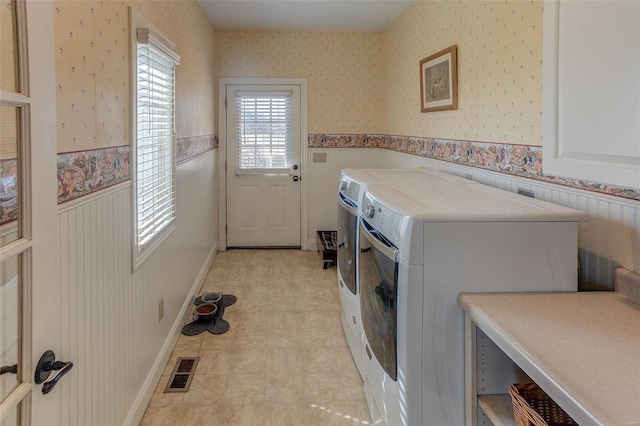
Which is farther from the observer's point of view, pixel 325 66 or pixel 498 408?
pixel 325 66

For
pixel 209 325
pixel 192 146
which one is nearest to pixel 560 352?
pixel 209 325

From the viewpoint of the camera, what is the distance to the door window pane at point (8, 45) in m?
0.73

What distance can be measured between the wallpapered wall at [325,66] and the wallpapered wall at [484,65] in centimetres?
94

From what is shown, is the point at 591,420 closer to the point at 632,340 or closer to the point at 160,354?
the point at 632,340

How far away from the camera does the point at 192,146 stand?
3506 millimetres

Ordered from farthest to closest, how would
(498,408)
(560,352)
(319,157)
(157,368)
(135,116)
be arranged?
(319,157) < (157,368) < (135,116) < (498,408) < (560,352)

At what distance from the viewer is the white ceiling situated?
3.87 meters

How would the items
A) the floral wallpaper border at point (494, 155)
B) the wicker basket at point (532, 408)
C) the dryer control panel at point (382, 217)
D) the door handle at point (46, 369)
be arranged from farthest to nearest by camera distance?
the floral wallpaper border at point (494, 155) < the dryer control panel at point (382, 217) < the wicker basket at point (532, 408) < the door handle at point (46, 369)

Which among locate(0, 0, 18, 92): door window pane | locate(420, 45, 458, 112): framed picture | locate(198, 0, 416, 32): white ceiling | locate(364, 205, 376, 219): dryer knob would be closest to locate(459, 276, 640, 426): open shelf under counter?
locate(364, 205, 376, 219): dryer knob

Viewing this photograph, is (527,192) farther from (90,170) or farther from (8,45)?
(8,45)

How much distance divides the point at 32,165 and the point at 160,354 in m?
1.92

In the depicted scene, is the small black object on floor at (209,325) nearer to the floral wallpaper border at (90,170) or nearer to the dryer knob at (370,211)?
the floral wallpaper border at (90,170)

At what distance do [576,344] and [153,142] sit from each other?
217cm

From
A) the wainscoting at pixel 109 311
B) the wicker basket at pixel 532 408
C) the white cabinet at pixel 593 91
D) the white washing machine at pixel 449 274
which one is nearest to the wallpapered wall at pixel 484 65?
the white washing machine at pixel 449 274
